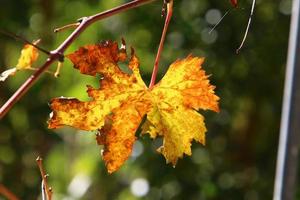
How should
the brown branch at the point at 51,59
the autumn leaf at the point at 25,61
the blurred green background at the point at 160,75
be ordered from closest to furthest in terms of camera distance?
the brown branch at the point at 51,59, the autumn leaf at the point at 25,61, the blurred green background at the point at 160,75

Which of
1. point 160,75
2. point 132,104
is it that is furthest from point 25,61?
point 160,75

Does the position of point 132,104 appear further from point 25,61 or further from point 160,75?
point 160,75

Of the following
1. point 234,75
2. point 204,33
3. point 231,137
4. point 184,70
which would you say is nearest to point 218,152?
point 231,137

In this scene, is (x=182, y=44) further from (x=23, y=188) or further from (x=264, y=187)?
(x=23, y=188)

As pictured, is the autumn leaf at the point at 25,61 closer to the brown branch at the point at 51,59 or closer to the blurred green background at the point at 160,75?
the brown branch at the point at 51,59

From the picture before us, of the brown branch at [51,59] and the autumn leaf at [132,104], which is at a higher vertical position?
the brown branch at [51,59]

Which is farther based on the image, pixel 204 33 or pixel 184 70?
pixel 204 33

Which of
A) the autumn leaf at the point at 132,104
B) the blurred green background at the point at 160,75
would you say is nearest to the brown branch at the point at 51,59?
the autumn leaf at the point at 132,104
